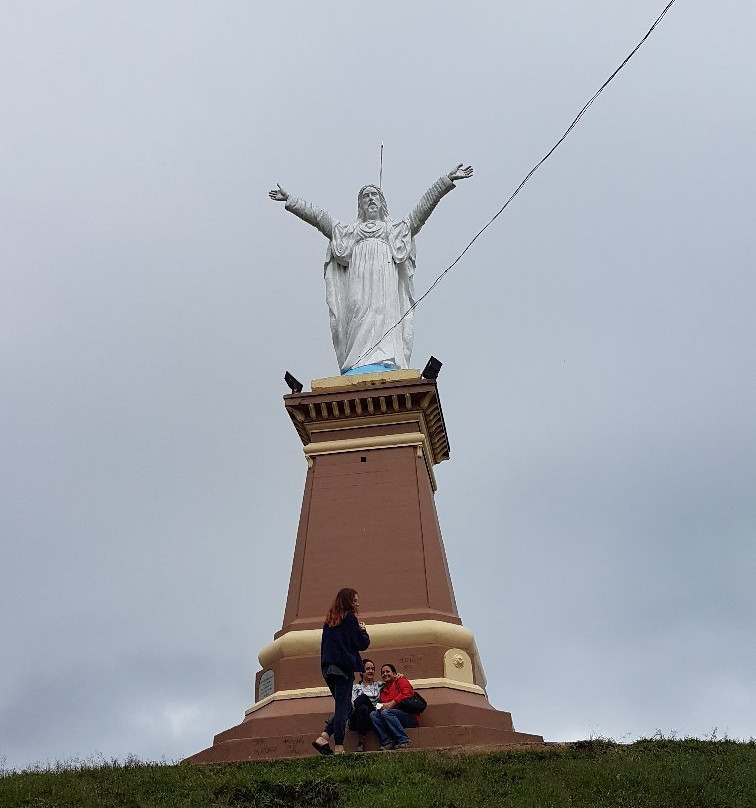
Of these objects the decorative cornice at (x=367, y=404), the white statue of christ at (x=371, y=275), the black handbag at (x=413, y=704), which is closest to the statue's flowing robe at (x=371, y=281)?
the white statue of christ at (x=371, y=275)

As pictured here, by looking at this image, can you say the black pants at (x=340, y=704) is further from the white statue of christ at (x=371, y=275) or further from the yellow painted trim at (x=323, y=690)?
the white statue of christ at (x=371, y=275)

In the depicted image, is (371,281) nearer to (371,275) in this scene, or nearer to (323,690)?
(371,275)

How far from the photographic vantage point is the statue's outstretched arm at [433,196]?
18.3 meters

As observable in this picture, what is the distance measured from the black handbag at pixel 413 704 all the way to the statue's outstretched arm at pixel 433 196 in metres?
8.94

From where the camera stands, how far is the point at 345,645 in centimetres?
1144

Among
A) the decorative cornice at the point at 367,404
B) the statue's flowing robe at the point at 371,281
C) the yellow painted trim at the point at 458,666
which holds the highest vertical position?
the statue's flowing robe at the point at 371,281

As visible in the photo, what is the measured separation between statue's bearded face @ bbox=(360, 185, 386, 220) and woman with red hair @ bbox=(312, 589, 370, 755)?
9083mm

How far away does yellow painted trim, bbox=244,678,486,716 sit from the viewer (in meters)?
13.8

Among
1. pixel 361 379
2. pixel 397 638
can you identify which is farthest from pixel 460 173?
pixel 397 638

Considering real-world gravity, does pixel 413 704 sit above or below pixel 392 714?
above

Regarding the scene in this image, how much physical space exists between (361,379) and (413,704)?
5.82 meters

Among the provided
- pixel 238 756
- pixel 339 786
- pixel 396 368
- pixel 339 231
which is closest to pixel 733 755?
pixel 339 786

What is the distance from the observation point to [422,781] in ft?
32.7

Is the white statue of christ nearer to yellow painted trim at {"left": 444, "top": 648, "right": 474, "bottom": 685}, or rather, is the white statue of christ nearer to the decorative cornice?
the decorative cornice
